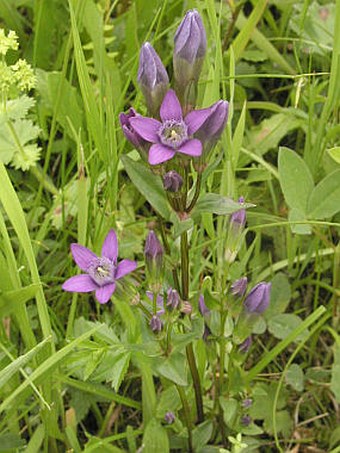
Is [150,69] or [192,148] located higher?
[150,69]

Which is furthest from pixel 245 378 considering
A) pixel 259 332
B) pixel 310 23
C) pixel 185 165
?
pixel 310 23

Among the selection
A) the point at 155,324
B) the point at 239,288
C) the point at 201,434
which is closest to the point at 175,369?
the point at 155,324

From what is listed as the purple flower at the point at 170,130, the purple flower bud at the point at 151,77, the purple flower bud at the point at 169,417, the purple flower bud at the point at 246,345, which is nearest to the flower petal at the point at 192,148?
the purple flower at the point at 170,130

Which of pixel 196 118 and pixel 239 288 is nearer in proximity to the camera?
pixel 196 118

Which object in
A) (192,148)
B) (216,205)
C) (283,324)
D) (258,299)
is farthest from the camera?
(283,324)

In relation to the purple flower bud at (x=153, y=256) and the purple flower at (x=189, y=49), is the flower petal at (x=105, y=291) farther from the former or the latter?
the purple flower at (x=189, y=49)

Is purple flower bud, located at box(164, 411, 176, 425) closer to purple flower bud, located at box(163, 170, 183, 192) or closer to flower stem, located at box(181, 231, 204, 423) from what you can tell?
flower stem, located at box(181, 231, 204, 423)

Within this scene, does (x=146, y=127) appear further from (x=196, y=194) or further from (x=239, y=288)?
(x=239, y=288)
